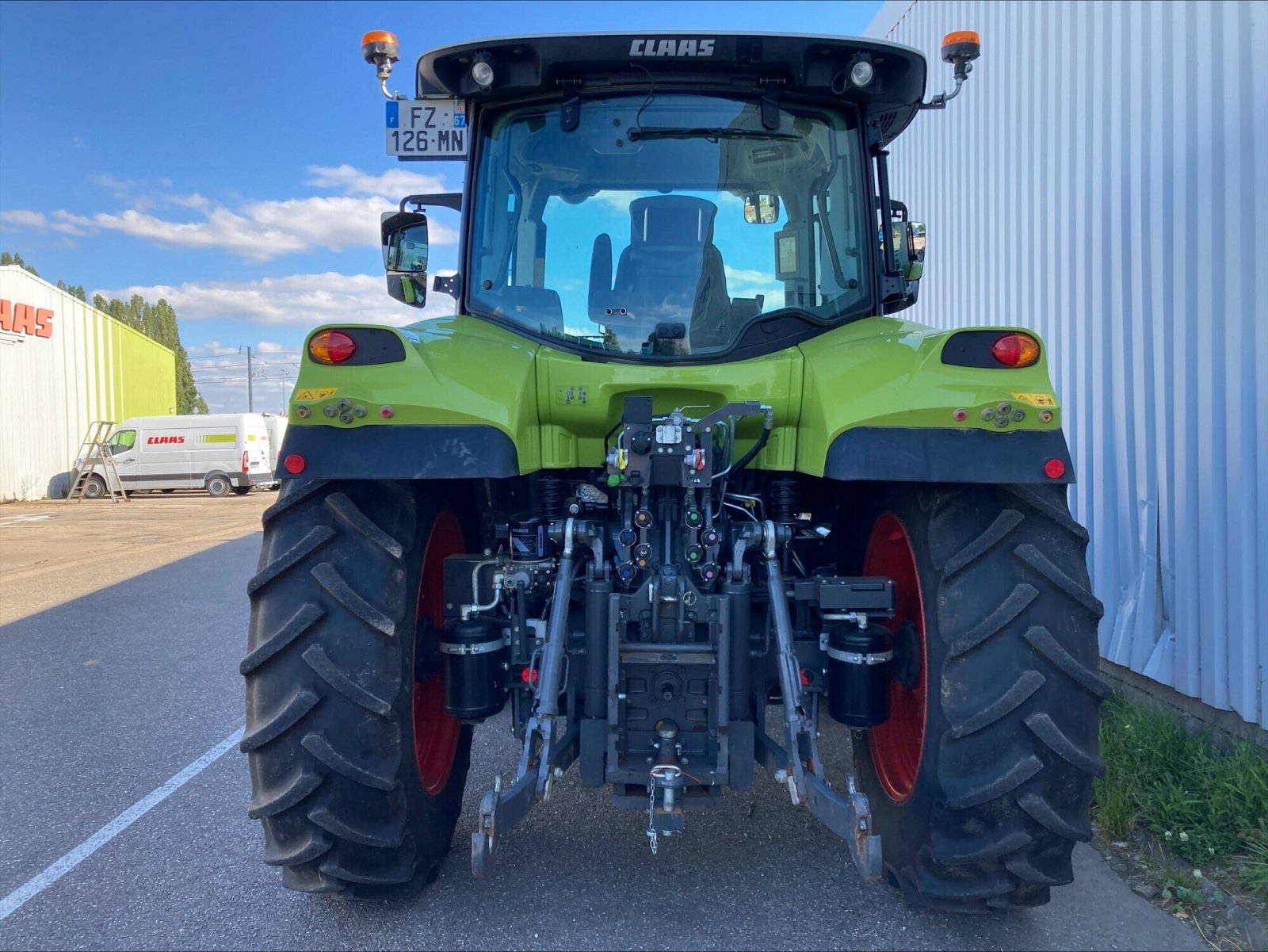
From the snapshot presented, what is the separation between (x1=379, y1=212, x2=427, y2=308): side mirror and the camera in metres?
3.97

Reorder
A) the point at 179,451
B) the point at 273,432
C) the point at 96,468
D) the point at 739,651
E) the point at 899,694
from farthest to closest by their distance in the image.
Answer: the point at 273,432 → the point at 179,451 → the point at 96,468 → the point at 899,694 → the point at 739,651

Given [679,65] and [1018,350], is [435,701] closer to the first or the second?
[1018,350]

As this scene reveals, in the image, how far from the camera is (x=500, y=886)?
3.14 m

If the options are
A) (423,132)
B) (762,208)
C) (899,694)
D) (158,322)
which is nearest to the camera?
(899,694)

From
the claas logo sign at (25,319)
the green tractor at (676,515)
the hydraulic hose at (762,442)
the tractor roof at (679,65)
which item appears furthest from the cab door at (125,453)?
the hydraulic hose at (762,442)

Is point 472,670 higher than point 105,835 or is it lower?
higher

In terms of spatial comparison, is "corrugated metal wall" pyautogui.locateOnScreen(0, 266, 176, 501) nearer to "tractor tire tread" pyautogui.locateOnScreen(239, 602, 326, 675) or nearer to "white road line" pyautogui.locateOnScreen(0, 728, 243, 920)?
"white road line" pyautogui.locateOnScreen(0, 728, 243, 920)

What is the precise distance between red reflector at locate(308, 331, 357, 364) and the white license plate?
9.40ft

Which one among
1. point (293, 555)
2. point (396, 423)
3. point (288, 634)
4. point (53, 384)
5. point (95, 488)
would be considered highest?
point (53, 384)

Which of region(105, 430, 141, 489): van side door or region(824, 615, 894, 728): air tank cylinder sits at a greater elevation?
region(105, 430, 141, 489): van side door

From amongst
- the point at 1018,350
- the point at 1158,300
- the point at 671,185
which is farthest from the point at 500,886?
the point at 1158,300

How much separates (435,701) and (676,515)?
3.76 feet

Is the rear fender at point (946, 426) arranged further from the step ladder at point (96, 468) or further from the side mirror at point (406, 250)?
the step ladder at point (96, 468)

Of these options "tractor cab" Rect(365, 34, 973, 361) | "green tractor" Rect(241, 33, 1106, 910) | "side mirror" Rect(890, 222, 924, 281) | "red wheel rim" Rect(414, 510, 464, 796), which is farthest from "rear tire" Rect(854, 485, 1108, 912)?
"red wheel rim" Rect(414, 510, 464, 796)
